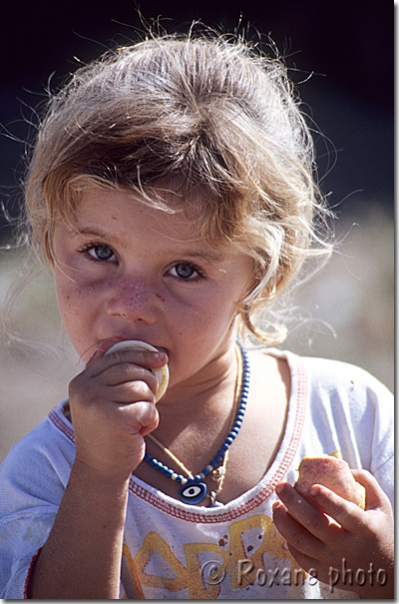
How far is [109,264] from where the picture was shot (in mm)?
1177

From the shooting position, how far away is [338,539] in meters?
1.15

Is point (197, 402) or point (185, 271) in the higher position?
point (185, 271)

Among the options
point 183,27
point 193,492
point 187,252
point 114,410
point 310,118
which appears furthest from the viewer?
point 310,118

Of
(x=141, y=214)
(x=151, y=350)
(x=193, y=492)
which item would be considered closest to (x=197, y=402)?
(x=193, y=492)

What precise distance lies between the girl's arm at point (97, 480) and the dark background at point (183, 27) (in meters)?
0.76

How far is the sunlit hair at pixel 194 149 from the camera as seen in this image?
45.9 inches

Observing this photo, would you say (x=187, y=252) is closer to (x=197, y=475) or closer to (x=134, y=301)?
(x=134, y=301)

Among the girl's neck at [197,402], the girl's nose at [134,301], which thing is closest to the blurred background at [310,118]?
the girl's neck at [197,402]

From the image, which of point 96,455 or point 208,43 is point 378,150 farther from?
point 96,455

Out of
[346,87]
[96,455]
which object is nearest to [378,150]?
[346,87]

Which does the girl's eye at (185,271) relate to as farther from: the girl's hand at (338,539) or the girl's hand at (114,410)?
the girl's hand at (338,539)

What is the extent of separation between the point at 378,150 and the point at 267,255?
150 centimetres

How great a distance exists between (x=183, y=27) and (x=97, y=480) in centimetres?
113

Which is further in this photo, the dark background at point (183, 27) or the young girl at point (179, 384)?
the dark background at point (183, 27)
